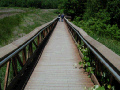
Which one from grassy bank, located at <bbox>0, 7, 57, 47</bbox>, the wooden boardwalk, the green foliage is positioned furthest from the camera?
the green foliage

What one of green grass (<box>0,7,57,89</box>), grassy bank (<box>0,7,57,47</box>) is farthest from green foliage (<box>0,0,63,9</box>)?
green grass (<box>0,7,57,89</box>)

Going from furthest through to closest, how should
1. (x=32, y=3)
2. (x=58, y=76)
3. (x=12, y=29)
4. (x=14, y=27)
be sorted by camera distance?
(x=32, y=3) < (x=14, y=27) < (x=12, y=29) < (x=58, y=76)

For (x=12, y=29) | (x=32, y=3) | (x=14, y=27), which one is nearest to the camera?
(x=12, y=29)

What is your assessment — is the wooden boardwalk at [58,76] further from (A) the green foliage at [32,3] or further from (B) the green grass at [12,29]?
(A) the green foliage at [32,3]

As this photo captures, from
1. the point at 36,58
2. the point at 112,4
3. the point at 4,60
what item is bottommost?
the point at 36,58

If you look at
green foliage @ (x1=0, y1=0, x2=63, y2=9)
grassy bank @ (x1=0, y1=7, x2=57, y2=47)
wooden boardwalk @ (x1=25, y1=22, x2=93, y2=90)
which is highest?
green foliage @ (x1=0, y1=0, x2=63, y2=9)

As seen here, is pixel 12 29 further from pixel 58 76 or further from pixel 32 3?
pixel 32 3

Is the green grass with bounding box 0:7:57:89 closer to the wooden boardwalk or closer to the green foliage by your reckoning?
the wooden boardwalk

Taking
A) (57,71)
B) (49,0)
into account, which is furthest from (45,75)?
(49,0)

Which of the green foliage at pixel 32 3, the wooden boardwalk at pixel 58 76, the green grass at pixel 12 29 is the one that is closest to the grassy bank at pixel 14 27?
the green grass at pixel 12 29

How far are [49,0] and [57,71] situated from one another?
125 meters

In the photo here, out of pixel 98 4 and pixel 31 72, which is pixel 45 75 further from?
pixel 98 4

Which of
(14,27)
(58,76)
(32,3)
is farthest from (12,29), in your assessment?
(32,3)

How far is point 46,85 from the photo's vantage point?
3945 millimetres
